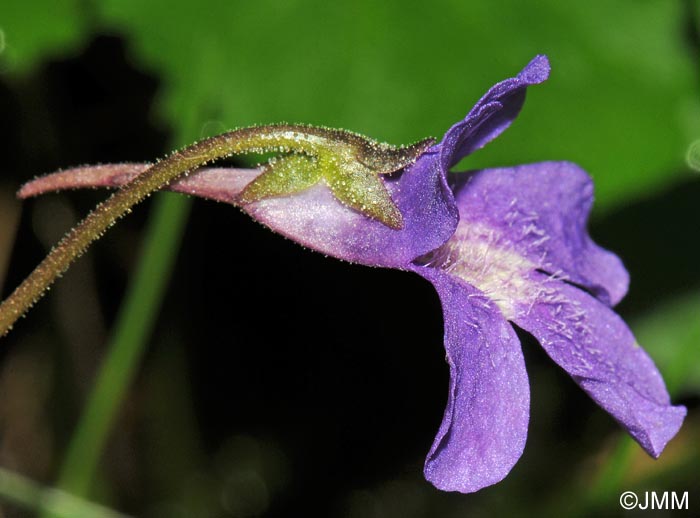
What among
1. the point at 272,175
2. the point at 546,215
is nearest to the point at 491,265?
the point at 546,215

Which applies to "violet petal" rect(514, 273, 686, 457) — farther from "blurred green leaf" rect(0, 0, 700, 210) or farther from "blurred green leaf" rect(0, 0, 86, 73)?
"blurred green leaf" rect(0, 0, 86, 73)

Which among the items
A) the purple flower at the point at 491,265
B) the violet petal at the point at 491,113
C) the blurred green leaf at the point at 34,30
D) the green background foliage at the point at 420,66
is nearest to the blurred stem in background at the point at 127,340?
the green background foliage at the point at 420,66

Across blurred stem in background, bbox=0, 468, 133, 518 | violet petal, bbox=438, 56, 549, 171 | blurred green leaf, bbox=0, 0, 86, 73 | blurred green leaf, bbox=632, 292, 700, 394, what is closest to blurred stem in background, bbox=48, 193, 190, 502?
blurred stem in background, bbox=0, 468, 133, 518

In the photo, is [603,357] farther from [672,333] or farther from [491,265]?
[672,333]

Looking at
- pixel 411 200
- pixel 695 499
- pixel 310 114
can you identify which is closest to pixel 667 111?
pixel 310 114

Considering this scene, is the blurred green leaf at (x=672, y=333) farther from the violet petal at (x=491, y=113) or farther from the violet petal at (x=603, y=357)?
the violet petal at (x=491, y=113)

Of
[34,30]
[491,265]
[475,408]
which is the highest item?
[34,30]

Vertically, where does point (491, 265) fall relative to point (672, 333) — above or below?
below
